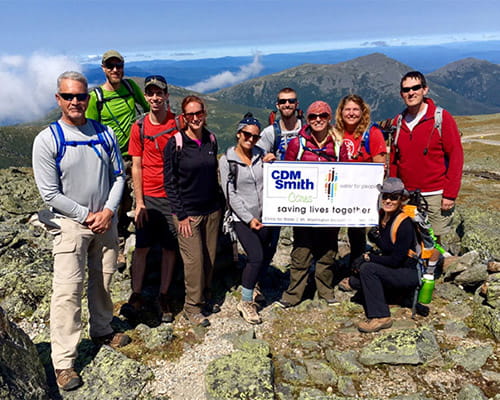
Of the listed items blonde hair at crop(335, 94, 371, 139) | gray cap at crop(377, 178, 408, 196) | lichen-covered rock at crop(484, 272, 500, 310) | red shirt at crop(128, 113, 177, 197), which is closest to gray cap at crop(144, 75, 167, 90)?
red shirt at crop(128, 113, 177, 197)

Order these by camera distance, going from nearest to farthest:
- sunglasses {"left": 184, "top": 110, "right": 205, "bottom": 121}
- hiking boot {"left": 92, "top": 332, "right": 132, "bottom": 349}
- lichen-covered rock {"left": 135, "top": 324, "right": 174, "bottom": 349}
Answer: sunglasses {"left": 184, "top": 110, "right": 205, "bottom": 121} < hiking boot {"left": 92, "top": 332, "right": 132, "bottom": 349} < lichen-covered rock {"left": 135, "top": 324, "right": 174, "bottom": 349}

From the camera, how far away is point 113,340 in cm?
864

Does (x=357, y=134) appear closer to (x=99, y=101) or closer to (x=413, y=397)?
(x=413, y=397)

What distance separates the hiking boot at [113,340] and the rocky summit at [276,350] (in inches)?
6.1

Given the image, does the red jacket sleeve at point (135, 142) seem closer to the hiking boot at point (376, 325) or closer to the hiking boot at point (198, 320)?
the hiking boot at point (198, 320)

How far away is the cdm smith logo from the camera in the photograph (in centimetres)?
930

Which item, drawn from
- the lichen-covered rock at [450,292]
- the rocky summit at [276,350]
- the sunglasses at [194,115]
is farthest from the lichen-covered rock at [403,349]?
the sunglasses at [194,115]

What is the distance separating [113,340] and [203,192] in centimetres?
410

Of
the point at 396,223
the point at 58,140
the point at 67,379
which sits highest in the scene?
the point at 58,140

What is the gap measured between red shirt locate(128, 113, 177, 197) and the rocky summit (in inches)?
147

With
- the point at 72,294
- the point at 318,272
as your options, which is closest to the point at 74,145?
the point at 72,294

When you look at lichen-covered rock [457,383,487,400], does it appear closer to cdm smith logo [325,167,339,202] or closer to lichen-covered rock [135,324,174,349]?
cdm smith logo [325,167,339,202]

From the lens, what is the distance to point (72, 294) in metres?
7.15

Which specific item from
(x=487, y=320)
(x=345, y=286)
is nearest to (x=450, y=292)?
(x=487, y=320)
